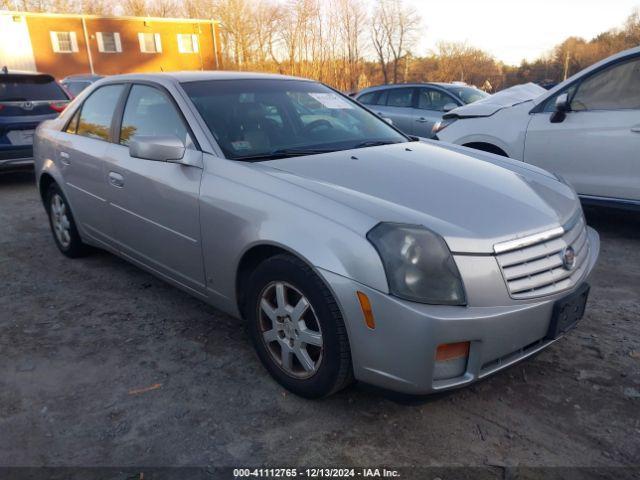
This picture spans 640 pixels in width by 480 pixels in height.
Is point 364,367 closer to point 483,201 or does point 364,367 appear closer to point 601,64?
point 483,201

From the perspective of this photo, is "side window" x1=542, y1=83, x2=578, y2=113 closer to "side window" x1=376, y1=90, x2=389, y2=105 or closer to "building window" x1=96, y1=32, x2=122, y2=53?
"side window" x1=376, y1=90, x2=389, y2=105

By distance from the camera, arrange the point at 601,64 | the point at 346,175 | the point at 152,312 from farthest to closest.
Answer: the point at 601,64 < the point at 152,312 < the point at 346,175

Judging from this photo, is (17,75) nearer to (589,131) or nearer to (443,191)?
(443,191)

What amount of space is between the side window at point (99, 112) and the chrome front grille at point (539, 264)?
291cm

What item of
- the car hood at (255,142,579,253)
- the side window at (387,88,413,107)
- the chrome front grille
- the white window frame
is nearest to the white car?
the car hood at (255,142,579,253)

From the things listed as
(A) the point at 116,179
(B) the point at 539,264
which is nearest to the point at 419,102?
(A) the point at 116,179

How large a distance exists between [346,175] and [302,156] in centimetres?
38

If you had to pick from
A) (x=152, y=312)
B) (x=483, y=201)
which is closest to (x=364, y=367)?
(x=483, y=201)

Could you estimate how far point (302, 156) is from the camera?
2.88 meters

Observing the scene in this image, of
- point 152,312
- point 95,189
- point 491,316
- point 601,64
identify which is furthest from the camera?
point 601,64

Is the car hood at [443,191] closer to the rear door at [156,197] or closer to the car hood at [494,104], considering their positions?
the rear door at [156,197]

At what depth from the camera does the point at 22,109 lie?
726 centimetres

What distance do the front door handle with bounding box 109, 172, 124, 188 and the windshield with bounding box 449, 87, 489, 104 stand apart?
7.21m

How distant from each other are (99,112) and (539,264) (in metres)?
3.32
